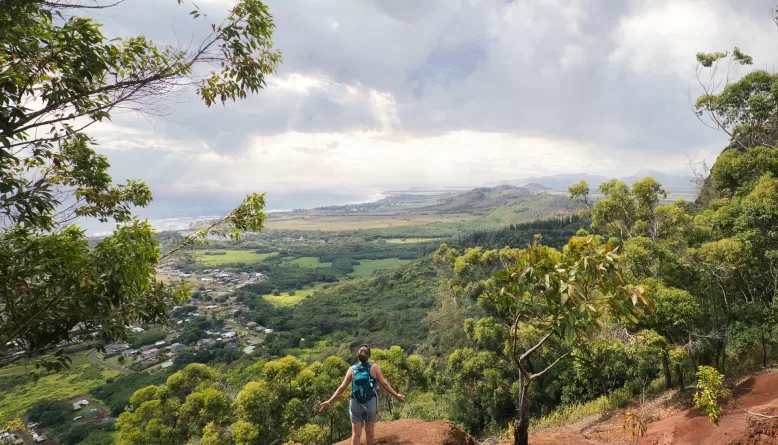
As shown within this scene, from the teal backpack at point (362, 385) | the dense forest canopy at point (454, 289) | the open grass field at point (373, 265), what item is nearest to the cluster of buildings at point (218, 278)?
the open grass field at point (373, 265)

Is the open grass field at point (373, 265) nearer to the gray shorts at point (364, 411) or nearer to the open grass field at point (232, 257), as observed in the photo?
the open grass field at point (232, 257)

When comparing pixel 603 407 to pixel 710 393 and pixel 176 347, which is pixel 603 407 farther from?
pixel 176 347

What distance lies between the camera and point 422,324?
4550 cm

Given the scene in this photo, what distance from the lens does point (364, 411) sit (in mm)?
4762

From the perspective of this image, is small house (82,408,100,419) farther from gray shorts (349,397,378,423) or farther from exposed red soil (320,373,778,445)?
gray shorts (349,397,378,423)

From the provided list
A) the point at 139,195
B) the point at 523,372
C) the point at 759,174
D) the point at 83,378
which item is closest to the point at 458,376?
the point at 523,372

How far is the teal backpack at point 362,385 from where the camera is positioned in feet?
15.2

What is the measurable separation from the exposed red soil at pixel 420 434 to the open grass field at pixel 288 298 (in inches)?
2665

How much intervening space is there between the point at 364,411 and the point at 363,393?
33cm

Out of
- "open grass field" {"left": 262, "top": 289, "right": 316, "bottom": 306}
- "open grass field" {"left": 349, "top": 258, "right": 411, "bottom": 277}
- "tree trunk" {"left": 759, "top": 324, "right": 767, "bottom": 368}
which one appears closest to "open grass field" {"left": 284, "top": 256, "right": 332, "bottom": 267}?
"open grass field" {"left": 349, "top": 258, "right": 411, "bottom": 277}

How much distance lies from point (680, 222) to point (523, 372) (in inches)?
368

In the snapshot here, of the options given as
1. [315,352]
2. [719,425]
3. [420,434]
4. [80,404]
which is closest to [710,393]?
[719,425]

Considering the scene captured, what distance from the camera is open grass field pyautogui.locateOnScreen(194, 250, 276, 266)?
363 feet

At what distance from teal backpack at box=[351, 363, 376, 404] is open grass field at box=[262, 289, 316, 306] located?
6935cm
